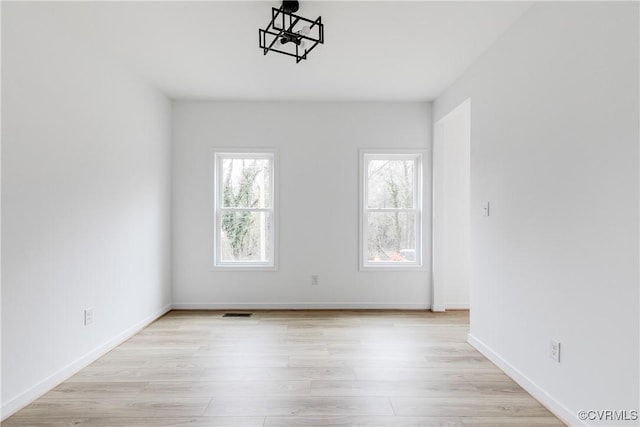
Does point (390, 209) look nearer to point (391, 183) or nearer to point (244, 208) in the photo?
point (391, 183)

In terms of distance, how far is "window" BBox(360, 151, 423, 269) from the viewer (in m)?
4.96

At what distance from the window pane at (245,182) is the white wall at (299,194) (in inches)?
8.9

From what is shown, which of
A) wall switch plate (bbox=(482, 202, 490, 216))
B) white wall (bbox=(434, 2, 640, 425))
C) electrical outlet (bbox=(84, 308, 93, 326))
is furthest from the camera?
wall switch plate (bbox=(482, 202, 490, 216))

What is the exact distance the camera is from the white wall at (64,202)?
236cm

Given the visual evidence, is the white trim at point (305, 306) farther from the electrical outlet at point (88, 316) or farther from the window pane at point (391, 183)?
the electrical outlet at point (88, 316)

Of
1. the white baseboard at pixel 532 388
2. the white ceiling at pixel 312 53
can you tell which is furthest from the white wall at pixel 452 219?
the white baseboard at pixel 532 388

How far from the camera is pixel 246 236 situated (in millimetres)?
4988

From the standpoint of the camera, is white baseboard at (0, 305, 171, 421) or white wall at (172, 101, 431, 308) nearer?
white baseboard at (0, 305, 171, 421)

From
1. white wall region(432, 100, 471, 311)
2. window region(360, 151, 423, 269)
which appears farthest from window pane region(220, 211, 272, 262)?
white wall region(432, 100, 471, 311)

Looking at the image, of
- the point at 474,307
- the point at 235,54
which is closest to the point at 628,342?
the point at 474,307

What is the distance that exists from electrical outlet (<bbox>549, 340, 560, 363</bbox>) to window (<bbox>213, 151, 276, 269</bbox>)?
129 inches

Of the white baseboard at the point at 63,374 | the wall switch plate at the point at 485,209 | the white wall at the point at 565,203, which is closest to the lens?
the white wall at the point at 565,203

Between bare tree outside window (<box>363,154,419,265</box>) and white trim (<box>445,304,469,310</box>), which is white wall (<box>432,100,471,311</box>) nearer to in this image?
white trim (<box>445,304,469,310</box>)

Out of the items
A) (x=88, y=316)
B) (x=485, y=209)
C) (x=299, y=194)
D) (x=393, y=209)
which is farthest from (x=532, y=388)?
(x=88, y=316)
